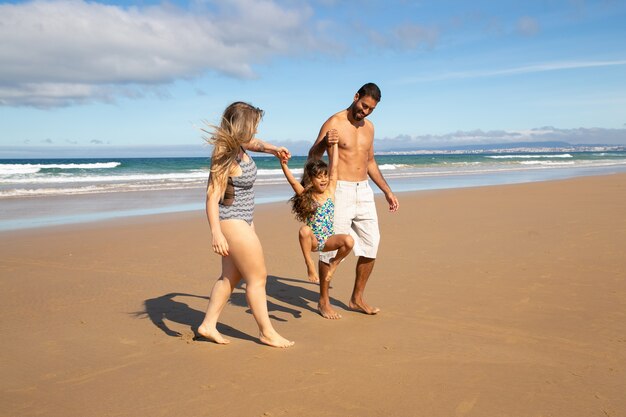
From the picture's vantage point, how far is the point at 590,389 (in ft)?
11.0

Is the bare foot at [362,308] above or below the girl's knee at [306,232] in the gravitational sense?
below

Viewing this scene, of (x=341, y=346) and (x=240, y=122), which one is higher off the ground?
(x=240, y=122)

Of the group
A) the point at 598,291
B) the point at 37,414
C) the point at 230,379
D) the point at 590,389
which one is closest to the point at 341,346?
the point at 230,379

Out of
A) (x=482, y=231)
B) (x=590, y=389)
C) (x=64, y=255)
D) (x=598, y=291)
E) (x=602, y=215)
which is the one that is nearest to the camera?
(x=590, y=389)

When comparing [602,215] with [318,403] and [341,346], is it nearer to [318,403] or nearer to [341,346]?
[341,346]

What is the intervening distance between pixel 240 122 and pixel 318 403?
6.47 ft

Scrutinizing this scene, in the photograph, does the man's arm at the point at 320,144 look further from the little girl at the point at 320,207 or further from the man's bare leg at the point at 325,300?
the man's bare leg at the point at 325,300

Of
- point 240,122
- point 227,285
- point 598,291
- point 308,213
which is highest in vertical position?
point 240,122

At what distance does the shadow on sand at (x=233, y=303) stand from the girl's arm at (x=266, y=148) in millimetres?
1532

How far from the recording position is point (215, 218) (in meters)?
3.76

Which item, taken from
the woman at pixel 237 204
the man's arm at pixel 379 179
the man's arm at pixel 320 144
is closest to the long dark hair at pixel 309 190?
the man's arm at pixel 320 144

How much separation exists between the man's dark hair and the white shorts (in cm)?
83

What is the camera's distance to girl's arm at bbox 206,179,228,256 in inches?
147

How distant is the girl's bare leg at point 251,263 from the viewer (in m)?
3.89
